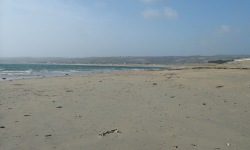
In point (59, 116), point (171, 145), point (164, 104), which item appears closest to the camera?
point (171, 145)

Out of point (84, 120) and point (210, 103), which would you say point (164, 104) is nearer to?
point (210, 103)

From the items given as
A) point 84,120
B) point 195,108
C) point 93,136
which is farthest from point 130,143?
point 195,108

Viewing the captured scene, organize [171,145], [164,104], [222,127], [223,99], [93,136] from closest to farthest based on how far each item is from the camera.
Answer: [171,145], [93,136], [222,127], [164,104], [223,99]

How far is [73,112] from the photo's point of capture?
30.3 feet

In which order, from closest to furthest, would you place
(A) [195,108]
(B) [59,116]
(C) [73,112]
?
(B) [59,116]
(C) [73,112]
(A) [195,108]

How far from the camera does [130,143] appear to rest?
6152 mm

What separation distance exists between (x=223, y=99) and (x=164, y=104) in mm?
2544

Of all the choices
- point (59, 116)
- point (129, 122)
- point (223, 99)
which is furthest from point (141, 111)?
point (223, 99)

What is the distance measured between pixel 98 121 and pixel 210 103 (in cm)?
459

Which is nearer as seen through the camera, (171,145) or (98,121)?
(171,145)

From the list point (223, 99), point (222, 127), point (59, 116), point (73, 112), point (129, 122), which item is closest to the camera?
point (222, 127)

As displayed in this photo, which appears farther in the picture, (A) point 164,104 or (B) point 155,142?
(A) point 164,104

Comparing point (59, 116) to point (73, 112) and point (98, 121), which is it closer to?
point (73, 112)

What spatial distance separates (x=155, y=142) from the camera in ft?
20.4
